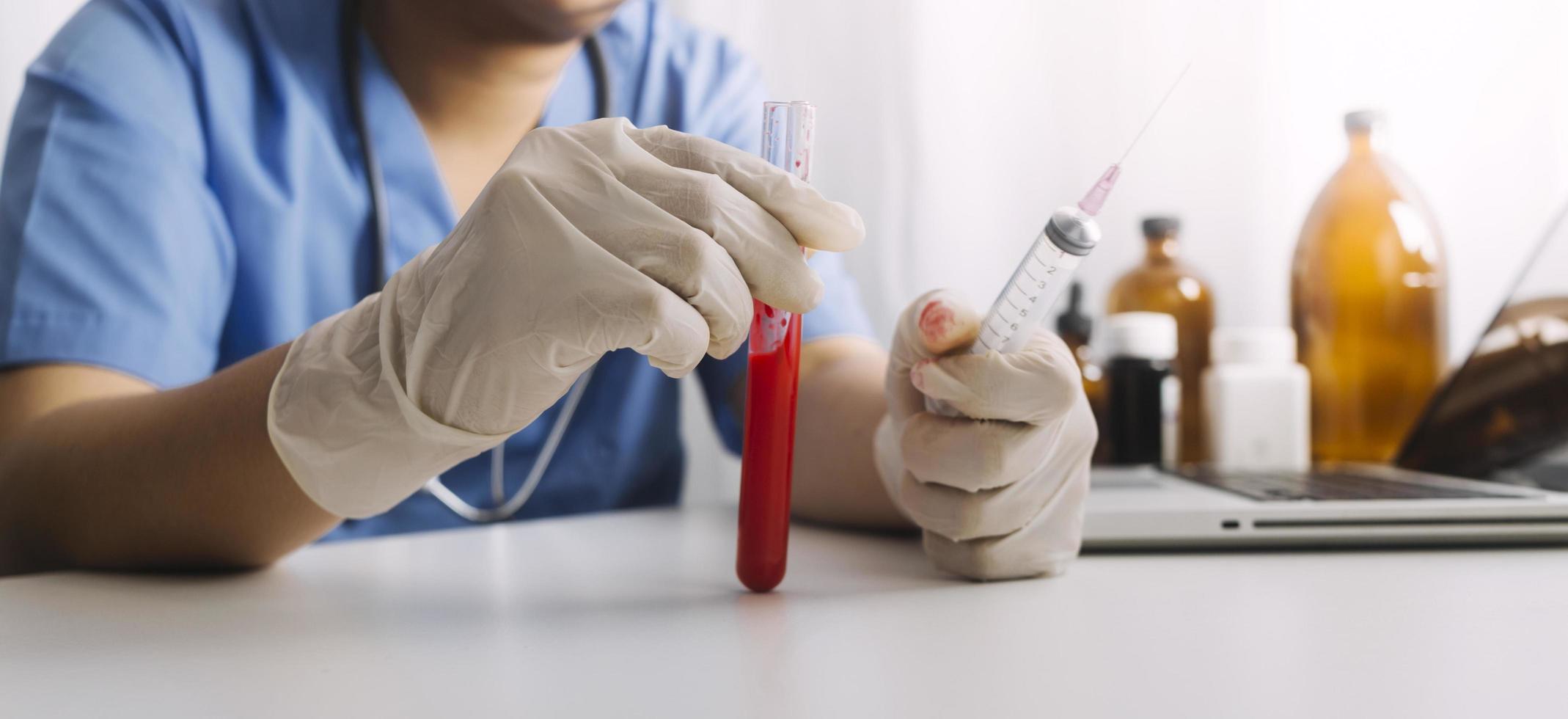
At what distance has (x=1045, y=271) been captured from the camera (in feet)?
1.49

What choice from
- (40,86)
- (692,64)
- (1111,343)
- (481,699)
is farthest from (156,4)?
(1111,343)

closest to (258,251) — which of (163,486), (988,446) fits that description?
(163,486)

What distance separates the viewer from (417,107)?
37.4 inches

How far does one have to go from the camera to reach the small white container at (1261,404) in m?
0.97

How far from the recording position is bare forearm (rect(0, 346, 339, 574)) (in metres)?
0.56

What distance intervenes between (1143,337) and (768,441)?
1.98ft

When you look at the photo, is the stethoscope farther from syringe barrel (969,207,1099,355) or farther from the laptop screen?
the laptop screen

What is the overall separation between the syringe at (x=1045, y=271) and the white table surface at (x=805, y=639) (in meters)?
0.13

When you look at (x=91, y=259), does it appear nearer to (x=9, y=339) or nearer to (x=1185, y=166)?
(x=9, y=339)

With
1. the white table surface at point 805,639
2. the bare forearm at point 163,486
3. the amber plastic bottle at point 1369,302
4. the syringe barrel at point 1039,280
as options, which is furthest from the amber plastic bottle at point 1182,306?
the bare forearm at point 163,486

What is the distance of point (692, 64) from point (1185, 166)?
0.56 m

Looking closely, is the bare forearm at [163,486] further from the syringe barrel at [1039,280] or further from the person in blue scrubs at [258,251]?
the syringe barrel at [1039,280]

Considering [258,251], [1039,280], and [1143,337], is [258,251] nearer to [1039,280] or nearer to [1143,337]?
[1039,280]

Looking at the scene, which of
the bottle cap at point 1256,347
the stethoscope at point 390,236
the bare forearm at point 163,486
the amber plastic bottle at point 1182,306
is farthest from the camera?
the amber plastic bottle at point 1182,306
